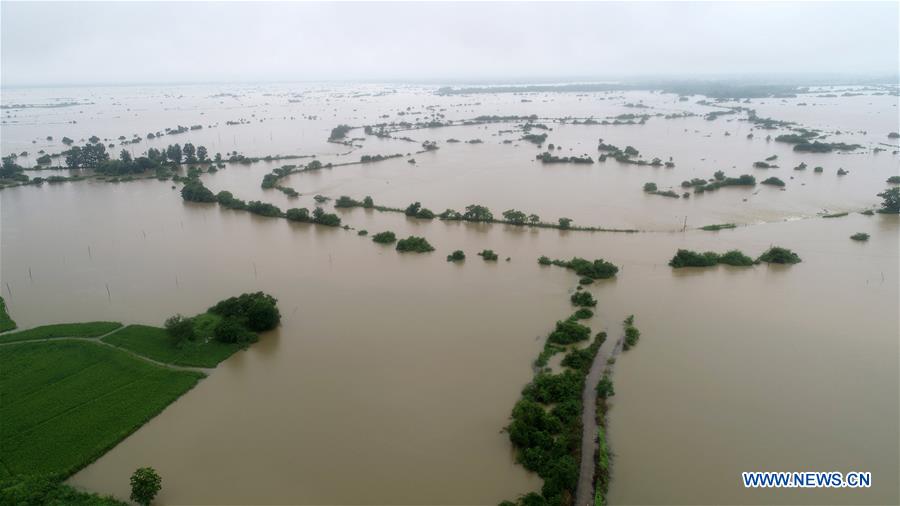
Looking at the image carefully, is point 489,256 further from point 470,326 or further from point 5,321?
point 5,321

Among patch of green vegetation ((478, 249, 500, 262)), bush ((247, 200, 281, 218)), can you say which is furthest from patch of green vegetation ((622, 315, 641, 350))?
bush ((247, 200, 281, 218))

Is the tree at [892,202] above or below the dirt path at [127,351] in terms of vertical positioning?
above

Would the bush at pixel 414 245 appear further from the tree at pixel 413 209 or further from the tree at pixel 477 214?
the tree at pixel 413 209

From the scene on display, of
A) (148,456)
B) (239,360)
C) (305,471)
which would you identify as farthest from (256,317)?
(305,471)

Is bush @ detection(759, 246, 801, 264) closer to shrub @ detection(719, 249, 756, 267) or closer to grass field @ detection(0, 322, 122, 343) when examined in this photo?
shrub @ detection(719, 249, 756, 267)

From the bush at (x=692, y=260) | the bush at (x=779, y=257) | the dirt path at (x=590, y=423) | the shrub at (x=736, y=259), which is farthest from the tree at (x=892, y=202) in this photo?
the dirt path at (x=590, y=423)

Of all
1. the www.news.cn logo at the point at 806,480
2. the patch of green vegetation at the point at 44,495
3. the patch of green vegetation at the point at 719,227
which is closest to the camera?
the patch of green vegetation at the point at 44,495

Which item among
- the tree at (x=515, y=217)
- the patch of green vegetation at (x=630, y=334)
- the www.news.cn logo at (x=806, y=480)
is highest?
the tree at (x=515, y=217)
